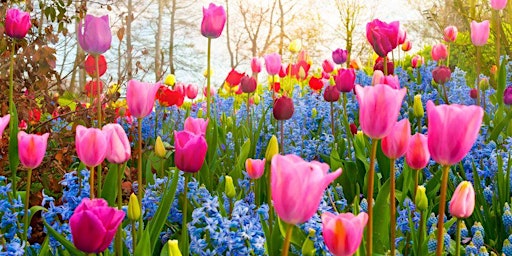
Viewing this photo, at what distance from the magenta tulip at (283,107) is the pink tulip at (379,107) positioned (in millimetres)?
1625

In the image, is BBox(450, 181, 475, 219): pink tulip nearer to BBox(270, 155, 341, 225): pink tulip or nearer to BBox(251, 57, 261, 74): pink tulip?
BBox(270, 155, 341, 225): pink tulip

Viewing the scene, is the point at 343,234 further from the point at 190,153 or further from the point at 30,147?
the point at 30,147

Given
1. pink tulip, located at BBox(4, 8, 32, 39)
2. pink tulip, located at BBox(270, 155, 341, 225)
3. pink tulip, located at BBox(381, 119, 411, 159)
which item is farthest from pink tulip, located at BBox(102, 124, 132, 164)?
pink tulip, located at BBox(4, 8, 32, 39)

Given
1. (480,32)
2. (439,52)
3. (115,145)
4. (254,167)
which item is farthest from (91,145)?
(439,52)

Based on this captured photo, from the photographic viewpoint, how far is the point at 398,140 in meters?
1.31

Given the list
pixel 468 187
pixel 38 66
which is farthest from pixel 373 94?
pixel 38 66

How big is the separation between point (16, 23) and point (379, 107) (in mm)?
1836

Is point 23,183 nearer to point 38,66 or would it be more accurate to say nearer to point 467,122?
point 38,66

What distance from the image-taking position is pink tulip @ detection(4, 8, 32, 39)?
2436mm

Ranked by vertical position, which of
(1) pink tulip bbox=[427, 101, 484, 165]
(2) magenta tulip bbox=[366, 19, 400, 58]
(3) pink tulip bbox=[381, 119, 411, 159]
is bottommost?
(3) pink tulip bbox=[381, 119, 411, 159]

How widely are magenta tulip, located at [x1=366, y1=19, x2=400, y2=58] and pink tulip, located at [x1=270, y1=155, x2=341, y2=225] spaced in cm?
167

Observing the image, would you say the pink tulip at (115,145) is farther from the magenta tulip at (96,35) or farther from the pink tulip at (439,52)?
the pink tulip at (439,52)

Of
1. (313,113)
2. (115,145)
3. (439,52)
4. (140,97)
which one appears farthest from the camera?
(439,52)

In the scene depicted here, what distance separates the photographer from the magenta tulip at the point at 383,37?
2.47 metres
